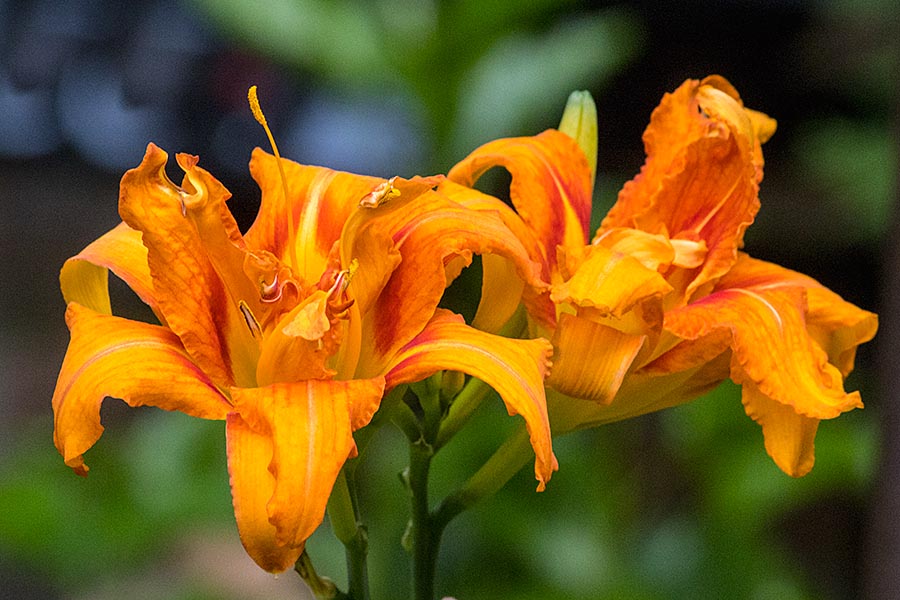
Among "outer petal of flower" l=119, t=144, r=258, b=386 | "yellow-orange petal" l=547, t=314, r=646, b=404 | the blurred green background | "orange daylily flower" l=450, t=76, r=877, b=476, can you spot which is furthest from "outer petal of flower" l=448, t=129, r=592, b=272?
the blurred green background

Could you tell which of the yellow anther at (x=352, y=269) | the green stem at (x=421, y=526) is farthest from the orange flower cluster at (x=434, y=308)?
the green stem at (x=421, y=526)

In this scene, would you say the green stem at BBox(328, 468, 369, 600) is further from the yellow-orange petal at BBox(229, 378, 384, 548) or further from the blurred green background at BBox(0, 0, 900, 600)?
the blurred green background at BBox(0, 0, 900, 600)

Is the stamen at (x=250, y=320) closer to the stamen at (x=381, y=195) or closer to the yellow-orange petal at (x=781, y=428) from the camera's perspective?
the stamen at (x=381, y=195)

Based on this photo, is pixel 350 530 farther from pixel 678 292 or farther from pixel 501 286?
pixel 678 292

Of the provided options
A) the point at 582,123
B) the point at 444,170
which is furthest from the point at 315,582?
the point at 444,170

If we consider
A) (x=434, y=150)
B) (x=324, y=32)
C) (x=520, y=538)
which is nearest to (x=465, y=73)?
(x=434, y=150)
